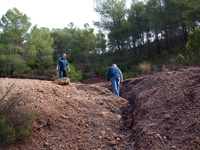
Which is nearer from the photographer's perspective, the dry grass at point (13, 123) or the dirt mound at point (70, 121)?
the dry grass at point (13, 123)

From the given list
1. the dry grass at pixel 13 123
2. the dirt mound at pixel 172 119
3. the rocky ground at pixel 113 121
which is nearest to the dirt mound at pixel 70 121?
the rocky ground at pixel 113 121

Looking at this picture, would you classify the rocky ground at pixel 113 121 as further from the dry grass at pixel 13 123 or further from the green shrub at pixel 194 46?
the green shrub at pixel 194 46

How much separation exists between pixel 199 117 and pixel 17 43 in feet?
68.4

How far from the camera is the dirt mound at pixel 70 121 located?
3.24 m

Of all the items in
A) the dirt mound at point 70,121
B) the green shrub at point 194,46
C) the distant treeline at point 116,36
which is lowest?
the dirt mound at point 70,121

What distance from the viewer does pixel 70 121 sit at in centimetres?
390

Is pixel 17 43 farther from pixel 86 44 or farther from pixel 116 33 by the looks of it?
pixel 116 33

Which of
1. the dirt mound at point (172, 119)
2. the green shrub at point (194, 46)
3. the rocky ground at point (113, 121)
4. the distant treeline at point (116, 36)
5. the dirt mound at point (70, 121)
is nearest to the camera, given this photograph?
the dirt mound at point (172, 119)

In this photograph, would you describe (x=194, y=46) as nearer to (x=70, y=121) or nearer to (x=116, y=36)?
(x=70, y=121)

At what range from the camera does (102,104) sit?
201 inches

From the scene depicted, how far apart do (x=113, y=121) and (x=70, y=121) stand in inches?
42.6

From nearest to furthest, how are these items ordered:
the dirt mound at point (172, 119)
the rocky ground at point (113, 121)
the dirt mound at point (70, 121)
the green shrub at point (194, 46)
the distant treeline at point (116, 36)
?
1. the dirt mound at point (172, 119)
2. the rocky ground at point (113, 121)
3. the dirt mound at point (70, 121)
4. the green shrub at point (194, 46)
5. the distant treeline at point (116, 36)

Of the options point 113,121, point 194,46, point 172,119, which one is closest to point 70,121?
point 113,121

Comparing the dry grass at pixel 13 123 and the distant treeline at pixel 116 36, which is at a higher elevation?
the distant treeline at pixel 116 36
